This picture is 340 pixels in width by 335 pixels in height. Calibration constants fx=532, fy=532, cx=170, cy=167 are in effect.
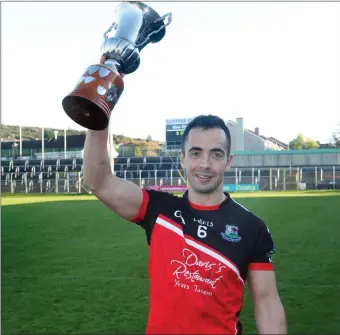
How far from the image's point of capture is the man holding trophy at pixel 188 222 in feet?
8.16

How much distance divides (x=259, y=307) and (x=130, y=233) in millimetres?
13855

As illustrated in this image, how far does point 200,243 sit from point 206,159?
42 cm

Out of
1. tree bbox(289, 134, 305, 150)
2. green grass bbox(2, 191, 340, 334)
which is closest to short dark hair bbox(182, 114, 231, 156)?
green grass bbox(2, 191, 340, 334)

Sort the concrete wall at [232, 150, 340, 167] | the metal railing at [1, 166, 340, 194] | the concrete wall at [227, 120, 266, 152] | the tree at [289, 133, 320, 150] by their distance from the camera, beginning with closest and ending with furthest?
1. the metal railing at [1, 166, 340, 194]
2. the concrete wall at [232, 150, 340, 167]
3. the concrete wall at [227, 120, 266, 152]
4. the tree at [289, 133, 320, 150]

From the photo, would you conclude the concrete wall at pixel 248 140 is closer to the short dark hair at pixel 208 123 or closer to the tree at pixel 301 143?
the tree at pixel 301 143

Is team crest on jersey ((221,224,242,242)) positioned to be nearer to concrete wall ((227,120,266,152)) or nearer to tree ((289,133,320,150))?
concrete wall ((227,120,266,152))

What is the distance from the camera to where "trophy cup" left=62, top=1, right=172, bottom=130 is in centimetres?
244

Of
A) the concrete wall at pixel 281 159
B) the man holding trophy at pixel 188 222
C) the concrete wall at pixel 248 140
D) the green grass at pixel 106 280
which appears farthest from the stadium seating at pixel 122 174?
the man holding trophy at pixel 188 222

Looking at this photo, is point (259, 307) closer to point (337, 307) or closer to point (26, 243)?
point (337, 307)

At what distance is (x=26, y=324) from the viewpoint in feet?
22.0

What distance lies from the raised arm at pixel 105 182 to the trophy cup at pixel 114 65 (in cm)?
10

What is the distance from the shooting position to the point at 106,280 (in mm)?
9156

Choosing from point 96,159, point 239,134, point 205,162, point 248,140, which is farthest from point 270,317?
point 248,140

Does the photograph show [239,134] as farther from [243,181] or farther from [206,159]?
[206,159]
